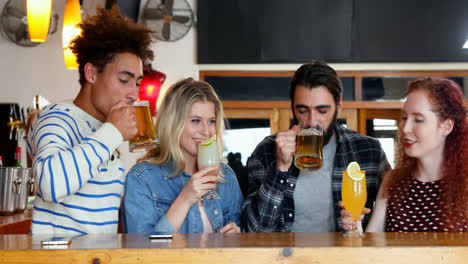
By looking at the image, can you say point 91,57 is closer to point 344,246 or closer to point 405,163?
point 344,246

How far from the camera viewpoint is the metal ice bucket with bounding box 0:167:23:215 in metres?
2.79

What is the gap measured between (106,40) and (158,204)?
0.65m

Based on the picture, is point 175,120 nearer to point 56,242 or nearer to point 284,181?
point 284,181

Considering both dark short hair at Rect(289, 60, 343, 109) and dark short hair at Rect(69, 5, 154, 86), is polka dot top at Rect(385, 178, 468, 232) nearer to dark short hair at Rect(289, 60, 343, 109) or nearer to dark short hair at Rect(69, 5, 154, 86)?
dark short hair at Rect(289, 60, 343, 109)

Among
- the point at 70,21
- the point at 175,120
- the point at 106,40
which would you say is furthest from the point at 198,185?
the point at 70,21

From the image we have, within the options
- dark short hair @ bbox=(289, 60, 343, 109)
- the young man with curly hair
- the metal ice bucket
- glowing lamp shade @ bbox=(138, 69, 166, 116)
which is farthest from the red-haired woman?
glowing lamp shade @ bbox=(138, 69, 166, 116)

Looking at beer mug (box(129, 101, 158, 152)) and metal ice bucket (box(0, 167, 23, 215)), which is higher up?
beer mug (box(129, 101, 158, 152))

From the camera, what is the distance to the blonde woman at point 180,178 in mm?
1770

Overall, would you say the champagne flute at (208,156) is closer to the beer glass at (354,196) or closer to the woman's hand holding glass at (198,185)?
the woman's hand holding glass at (198,185)

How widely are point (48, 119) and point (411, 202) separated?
1.31 meters

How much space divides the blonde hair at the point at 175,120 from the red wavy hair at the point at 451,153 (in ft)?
2.53

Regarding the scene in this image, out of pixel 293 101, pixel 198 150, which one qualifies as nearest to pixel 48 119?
pixel 198 150

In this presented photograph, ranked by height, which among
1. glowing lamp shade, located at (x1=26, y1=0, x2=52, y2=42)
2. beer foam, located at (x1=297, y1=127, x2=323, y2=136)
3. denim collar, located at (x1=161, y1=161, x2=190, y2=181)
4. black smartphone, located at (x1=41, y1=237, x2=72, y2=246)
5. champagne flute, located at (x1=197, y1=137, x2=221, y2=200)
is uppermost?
glowing lamp shade, located at (x1=26, y1=0, x2=52, y2=42)

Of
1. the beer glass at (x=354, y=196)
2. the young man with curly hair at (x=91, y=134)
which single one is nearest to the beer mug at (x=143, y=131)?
the young man with curly hair at (x=91, y=134)
